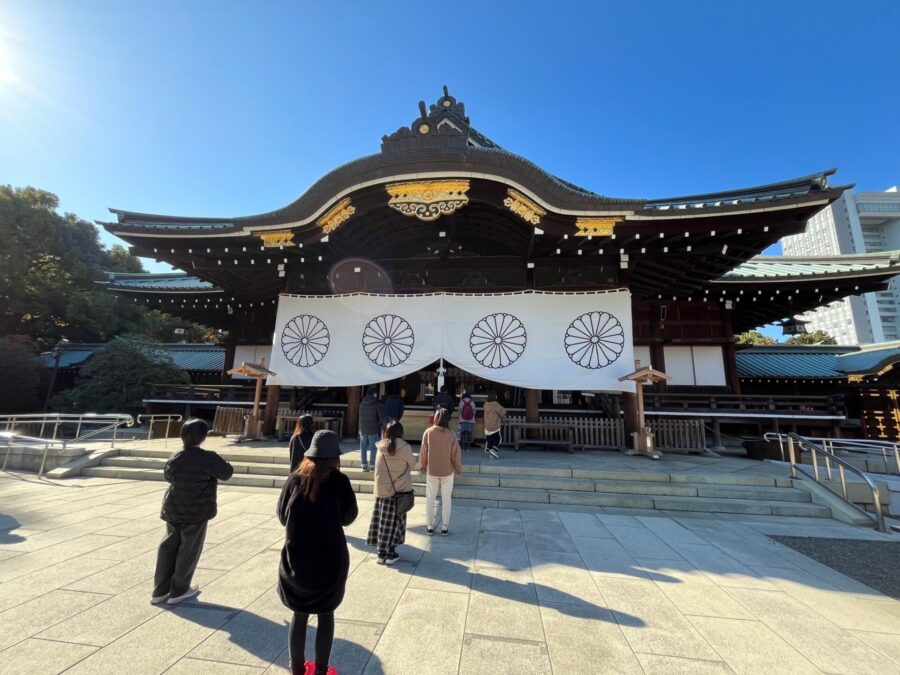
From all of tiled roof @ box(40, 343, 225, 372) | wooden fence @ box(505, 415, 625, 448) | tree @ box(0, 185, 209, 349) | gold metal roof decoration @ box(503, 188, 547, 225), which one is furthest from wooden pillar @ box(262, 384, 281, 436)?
tree @ box(0, 185, 209, 349)

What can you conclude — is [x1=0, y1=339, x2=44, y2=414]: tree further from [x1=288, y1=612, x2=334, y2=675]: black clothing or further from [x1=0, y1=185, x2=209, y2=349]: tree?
[x1=288, y1=612, x2=334, y2=675]: black clothing

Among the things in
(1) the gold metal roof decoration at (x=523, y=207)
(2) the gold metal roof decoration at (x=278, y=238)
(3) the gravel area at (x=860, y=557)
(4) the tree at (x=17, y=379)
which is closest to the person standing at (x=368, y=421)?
(2) the gold metal roof decoration at (x=278, y=238)

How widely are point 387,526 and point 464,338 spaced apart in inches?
234

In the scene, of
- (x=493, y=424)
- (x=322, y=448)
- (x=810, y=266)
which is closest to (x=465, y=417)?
(x=493, y=424)

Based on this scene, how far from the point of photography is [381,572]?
3.72 meters

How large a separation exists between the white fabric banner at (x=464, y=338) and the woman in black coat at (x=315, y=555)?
7.04 metres

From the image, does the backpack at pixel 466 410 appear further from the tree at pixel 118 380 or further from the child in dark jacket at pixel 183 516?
the tree at pixel 118 380

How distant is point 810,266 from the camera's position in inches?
488

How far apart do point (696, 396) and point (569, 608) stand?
9133 mm

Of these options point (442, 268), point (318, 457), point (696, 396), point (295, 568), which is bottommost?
point (295, 568)

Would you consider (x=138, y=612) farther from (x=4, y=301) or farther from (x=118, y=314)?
(x=118, y=314)

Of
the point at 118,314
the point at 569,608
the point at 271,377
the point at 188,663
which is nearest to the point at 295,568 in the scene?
the point at 188,663

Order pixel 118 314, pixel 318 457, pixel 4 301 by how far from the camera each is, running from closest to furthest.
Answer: pixel 318 457, pixel 4 301, pixel 118 314

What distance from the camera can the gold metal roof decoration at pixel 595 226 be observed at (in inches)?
322
